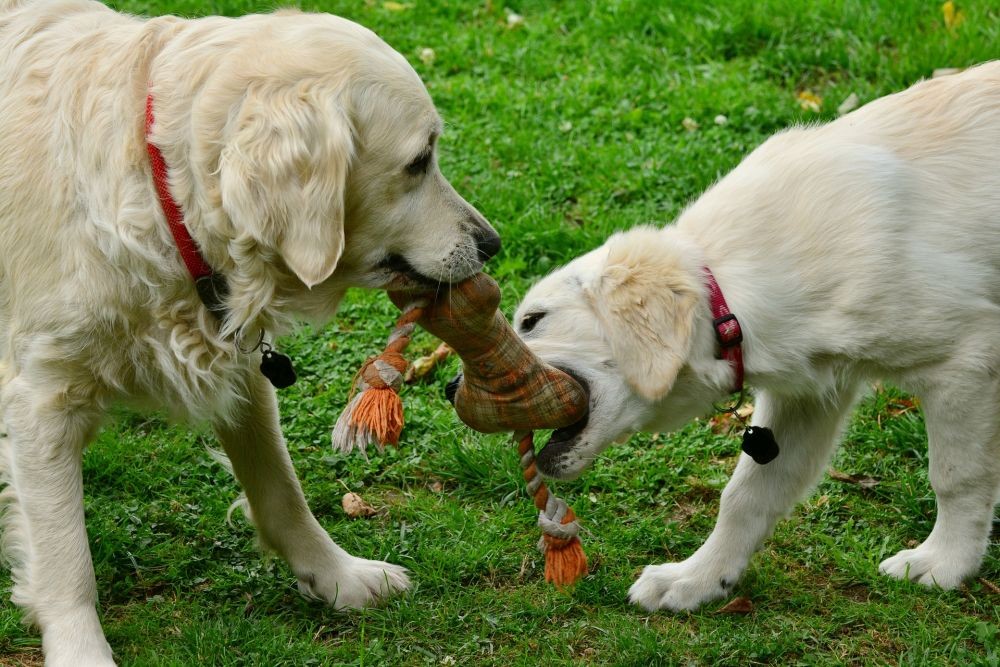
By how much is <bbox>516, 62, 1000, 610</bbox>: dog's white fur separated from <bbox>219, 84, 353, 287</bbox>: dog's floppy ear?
978 mm

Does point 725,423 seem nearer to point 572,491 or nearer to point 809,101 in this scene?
point 572,491

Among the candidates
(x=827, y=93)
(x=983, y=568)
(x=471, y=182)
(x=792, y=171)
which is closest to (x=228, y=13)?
(x=471, y=182)

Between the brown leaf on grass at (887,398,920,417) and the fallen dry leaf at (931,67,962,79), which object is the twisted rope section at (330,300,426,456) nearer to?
the brown leaf on grass at (887,398,920,417)

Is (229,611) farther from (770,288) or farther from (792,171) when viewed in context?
(792,171)

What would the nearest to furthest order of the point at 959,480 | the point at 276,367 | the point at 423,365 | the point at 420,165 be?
1. the point at 420,165
2. the point at 276,367
3. the point at 959,480
4. the point at 423,365

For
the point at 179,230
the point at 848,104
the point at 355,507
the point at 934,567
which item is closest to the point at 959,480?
the point at 934,567

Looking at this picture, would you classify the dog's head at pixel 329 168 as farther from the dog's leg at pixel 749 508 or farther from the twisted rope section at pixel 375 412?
the dog's leg at pixel 749 508

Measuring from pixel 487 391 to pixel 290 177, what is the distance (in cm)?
98

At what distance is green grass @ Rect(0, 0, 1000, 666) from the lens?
3.51 metres

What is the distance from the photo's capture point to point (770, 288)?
11.3 feet

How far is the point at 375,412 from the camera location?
3.06 m

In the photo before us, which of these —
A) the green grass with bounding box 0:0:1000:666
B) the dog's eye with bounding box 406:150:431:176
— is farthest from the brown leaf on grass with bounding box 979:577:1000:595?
the dog's eye with bounding box 406:150:431:176

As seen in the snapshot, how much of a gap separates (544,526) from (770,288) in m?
0.98

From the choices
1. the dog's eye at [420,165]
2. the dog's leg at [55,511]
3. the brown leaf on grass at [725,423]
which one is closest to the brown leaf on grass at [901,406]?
the brown leaf on grass at [725,423]
